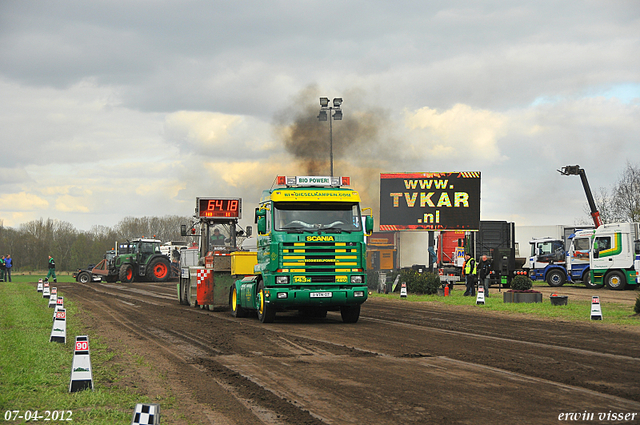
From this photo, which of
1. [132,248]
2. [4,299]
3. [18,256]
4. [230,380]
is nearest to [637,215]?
[132,248]

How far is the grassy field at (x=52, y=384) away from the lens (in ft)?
21.7

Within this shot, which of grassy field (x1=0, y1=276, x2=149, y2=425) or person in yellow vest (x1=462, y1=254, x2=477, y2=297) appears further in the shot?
person in yellow vest (x1=462, y1=254, x2=477, y2=297)

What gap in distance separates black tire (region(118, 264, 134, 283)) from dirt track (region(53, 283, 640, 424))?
30.7 metres

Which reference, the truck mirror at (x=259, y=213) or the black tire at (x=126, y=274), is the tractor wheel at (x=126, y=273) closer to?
the black tire at (x=126, y=274)

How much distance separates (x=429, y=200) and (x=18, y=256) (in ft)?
287

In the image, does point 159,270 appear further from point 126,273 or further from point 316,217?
point 316,217

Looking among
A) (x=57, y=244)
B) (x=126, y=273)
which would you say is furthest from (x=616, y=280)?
(x=57, y=244)

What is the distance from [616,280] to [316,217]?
23.7m

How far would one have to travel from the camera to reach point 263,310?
16.3 meters

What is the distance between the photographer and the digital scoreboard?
22344 mm

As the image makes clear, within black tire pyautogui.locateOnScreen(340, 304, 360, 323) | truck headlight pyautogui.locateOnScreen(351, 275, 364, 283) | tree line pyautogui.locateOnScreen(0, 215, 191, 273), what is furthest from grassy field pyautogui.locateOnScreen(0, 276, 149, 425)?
tree line pyautogui.locateOnScreen(0, 215, 191, 273)

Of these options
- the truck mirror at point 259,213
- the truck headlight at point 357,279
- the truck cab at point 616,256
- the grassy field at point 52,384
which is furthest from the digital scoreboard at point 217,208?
the truck cab at point 616,256

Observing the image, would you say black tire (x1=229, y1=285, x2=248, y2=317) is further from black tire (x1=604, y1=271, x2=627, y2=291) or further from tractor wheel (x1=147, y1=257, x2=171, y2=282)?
tractor wheel (x1=147, y1=257, x2=171, y2=282)

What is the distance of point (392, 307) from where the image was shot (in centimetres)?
2277
